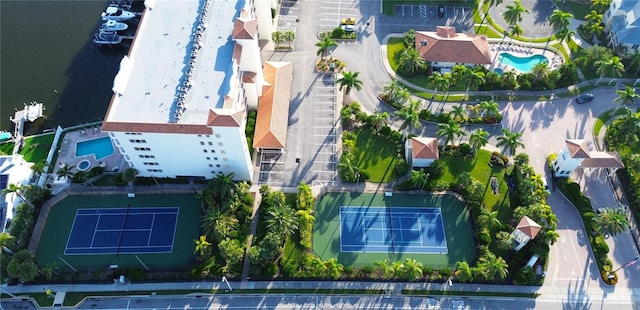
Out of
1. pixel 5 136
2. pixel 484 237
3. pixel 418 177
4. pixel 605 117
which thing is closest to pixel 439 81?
pixel 418 177

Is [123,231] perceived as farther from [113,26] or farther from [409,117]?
[113,26]

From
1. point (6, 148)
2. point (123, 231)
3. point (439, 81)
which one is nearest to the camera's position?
point (123, 231)

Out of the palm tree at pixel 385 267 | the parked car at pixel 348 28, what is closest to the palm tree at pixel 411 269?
the palm tree at pixel 385 267

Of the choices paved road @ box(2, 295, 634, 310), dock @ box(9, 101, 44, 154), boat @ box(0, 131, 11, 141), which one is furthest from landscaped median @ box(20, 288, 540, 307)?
boat @ box(0, 131, 11, 141)

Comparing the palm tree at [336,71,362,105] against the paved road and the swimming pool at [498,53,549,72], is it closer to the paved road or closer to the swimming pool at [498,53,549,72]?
the swimming pool at [498,53,549,72]

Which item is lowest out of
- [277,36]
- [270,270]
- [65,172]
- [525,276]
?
[270,270]

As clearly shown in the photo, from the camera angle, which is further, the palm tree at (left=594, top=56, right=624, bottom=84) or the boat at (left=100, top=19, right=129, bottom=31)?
the boat at (left=100, top=19, right=129, bottom=31)
